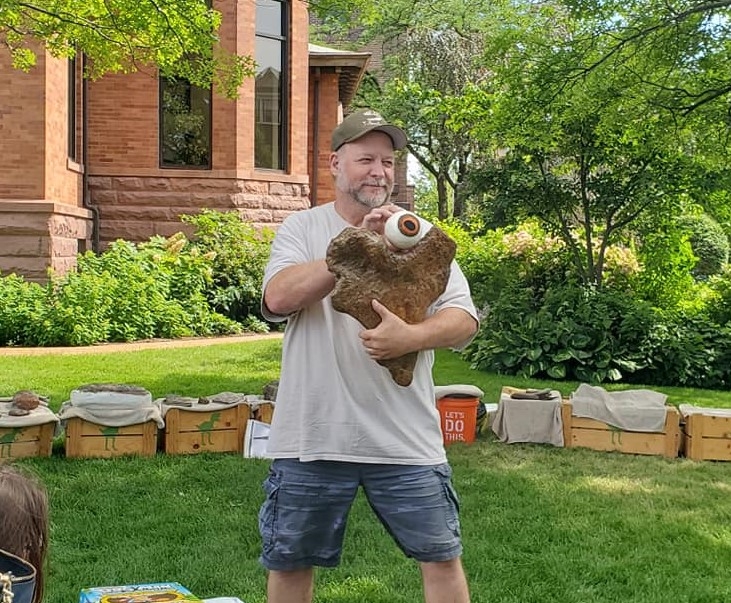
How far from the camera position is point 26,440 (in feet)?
21.1

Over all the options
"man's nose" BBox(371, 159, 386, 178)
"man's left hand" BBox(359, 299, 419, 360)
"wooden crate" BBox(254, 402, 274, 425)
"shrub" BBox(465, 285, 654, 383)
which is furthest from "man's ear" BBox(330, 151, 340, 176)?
"shrub" BBox(465, 285, 654, 383)

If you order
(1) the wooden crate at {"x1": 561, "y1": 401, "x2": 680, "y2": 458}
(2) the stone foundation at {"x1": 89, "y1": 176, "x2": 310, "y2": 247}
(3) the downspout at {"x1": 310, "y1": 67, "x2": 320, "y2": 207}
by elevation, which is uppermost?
(3) the downspout at {"x1": 310, "y1": 67, "x2": 320, "y2": 207}

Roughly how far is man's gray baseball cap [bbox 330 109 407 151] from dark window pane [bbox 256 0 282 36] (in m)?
14.9

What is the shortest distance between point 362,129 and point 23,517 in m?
1.61

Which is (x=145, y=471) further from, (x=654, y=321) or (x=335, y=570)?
(x=654, y=321)

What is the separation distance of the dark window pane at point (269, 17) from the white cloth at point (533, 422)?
11564mm

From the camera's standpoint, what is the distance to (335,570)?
455cm

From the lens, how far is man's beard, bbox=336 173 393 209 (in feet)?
9.80

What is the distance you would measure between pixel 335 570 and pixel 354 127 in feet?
7.87

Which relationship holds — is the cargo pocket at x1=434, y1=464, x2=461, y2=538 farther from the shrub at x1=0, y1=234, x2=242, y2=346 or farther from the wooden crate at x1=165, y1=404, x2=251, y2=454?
the shrub at x1=0, y1=234, x2=242, y2=346

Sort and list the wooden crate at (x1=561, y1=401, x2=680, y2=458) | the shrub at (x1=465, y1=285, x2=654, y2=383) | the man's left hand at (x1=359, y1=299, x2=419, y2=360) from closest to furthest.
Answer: the man's left hand at (x1=359, y1=299, x2=419, y2=360), the wooden crate at (x1=561, y1=401, x2=680, y2=458), the shrub at (x1=465, y1=285, x2=654, y2=383)

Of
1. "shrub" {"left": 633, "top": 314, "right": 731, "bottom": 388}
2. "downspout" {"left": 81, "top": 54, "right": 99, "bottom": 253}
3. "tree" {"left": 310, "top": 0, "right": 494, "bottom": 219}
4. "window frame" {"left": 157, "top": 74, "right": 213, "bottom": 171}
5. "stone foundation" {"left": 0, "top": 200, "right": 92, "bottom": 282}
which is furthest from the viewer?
"tree" {"left": 310, "top": 0, "right": 494, "bottom": 219}

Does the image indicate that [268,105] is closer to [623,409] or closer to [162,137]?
[162,137]

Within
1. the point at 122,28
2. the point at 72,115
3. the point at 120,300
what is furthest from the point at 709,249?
the point at 122,28
